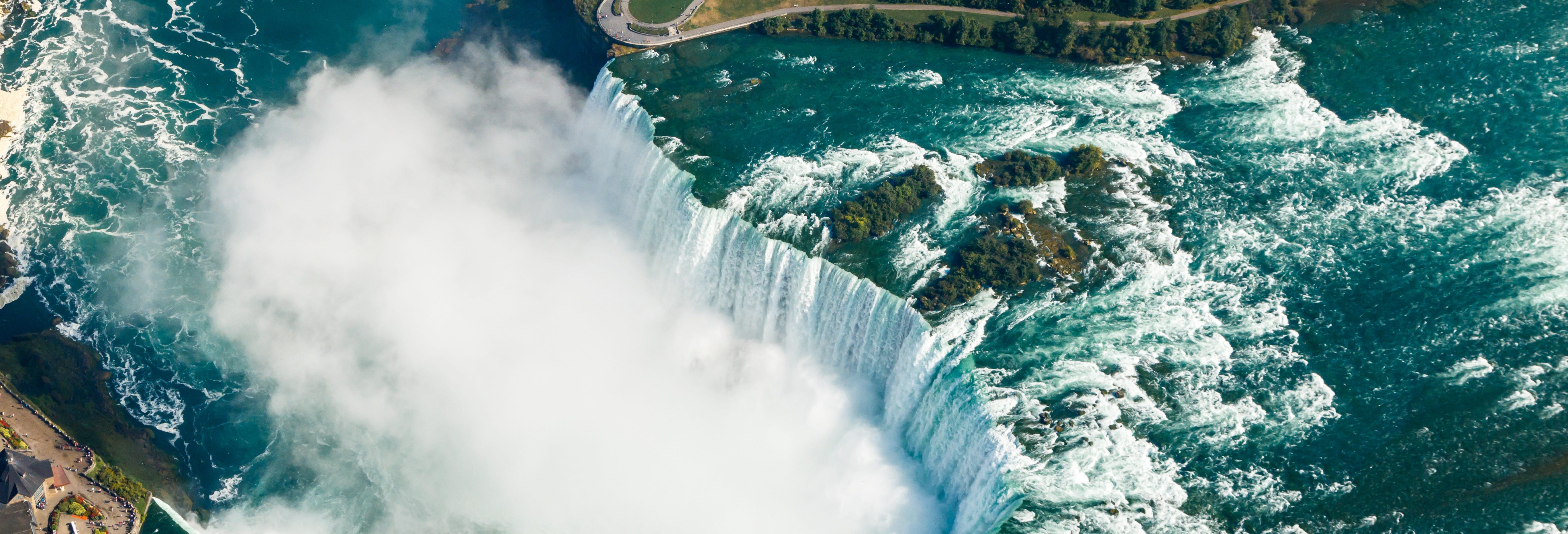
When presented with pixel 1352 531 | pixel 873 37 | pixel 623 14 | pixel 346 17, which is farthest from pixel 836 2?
pixel 1352 531

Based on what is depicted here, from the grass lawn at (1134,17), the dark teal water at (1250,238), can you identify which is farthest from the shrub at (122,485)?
the grass lawn at (1134,17)

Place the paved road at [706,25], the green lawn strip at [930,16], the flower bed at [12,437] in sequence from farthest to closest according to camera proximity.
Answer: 1. the paved road at [706,25]
2. the green lawn strip at [930,16]
3. the flower bed at [12,437]

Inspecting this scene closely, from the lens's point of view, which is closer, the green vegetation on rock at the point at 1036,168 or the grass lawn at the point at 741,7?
the green vegetation on rock at the point at 1036,168

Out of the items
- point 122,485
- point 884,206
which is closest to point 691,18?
point 884,206

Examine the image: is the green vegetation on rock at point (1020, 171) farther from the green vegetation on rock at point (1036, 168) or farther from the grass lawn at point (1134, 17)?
the grass lawn at point (1134, 17)

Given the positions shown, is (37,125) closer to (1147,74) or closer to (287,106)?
(287,106)

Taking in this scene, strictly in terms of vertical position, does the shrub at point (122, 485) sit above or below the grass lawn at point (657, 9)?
below

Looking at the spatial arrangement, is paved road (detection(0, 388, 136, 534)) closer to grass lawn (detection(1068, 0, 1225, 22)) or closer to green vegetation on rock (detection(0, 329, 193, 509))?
green vegetation on rock (detection(0, 329, 193, 509))

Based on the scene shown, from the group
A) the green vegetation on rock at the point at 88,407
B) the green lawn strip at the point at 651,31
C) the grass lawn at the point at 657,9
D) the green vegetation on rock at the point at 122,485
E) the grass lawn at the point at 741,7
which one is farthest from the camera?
the grass lawn at the point at 657,9
